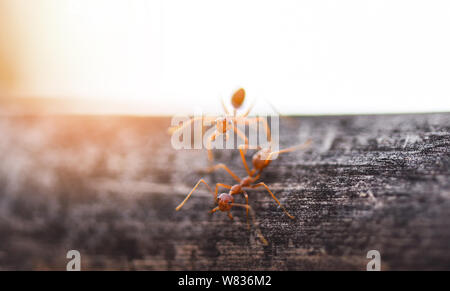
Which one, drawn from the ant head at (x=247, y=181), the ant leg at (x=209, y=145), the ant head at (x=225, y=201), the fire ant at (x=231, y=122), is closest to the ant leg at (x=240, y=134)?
the fire ant at (x=231, y=122)

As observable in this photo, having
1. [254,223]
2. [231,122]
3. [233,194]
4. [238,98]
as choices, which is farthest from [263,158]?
[238,98]

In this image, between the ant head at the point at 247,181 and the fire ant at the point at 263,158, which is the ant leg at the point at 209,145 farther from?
the ant head at the point at 247,181

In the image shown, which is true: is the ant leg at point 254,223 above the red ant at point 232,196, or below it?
below

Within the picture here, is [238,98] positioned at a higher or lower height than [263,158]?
higher

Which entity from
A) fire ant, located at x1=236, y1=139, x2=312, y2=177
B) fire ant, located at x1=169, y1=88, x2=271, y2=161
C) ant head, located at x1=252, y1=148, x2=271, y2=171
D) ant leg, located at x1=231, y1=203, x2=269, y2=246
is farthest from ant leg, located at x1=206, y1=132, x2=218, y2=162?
ant leg, located at x1=231, y1=203, x2=269, y2=246

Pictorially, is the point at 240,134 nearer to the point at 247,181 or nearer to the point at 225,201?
the point at 247,181

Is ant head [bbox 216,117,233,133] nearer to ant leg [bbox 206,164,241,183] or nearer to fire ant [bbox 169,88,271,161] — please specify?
fire ant [bbox 169,88,271,161]
